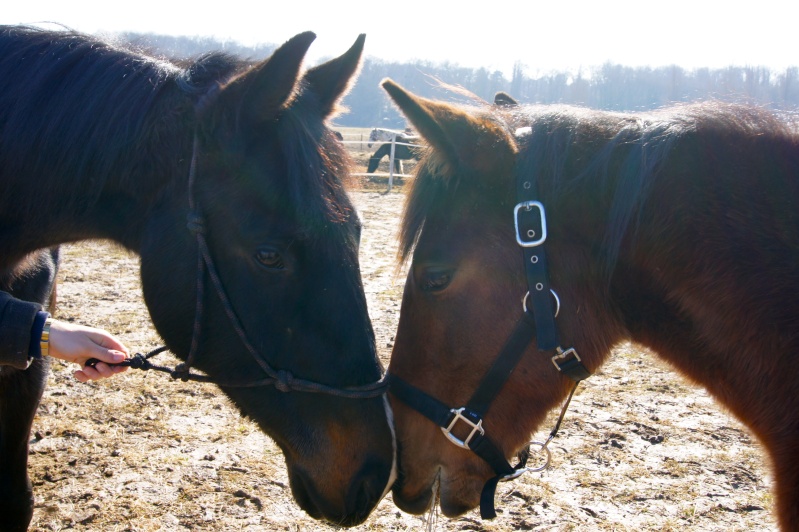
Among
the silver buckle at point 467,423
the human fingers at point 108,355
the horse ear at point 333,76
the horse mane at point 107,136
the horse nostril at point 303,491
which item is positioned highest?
Result: the horse ear at point 333,76

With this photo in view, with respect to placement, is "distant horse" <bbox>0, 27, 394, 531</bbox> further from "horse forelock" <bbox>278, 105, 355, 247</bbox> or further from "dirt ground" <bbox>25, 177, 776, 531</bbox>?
"dirt ground" <bbox>25, 177, 776, 531</bbox>

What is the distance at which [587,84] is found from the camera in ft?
96.2

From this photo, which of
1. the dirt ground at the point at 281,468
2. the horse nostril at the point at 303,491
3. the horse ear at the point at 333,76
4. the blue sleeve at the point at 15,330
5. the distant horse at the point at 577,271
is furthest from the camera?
the dirt ground at the point at 281,468

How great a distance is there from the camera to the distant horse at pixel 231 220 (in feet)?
6.90

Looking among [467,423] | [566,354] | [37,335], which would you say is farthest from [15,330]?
[566,354]

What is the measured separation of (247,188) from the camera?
83.4 inches

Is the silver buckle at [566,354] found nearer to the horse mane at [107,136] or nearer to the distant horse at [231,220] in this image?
the distant horse at [231,220]

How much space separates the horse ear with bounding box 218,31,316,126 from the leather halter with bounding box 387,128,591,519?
882 mm

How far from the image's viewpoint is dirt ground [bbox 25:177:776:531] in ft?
10.9

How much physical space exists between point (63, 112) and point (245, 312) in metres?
1.03

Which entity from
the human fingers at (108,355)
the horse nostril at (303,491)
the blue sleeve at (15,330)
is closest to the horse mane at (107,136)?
the blue sleeve at (15,330)

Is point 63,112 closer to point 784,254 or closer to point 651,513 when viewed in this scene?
point 784,254

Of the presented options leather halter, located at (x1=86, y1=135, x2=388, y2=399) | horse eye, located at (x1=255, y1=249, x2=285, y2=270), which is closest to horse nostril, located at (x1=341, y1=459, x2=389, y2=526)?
leather halter, located at (x1=86, y1=135, x2=388, y2=399)

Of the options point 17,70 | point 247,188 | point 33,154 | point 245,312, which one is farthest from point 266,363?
point 17,70
